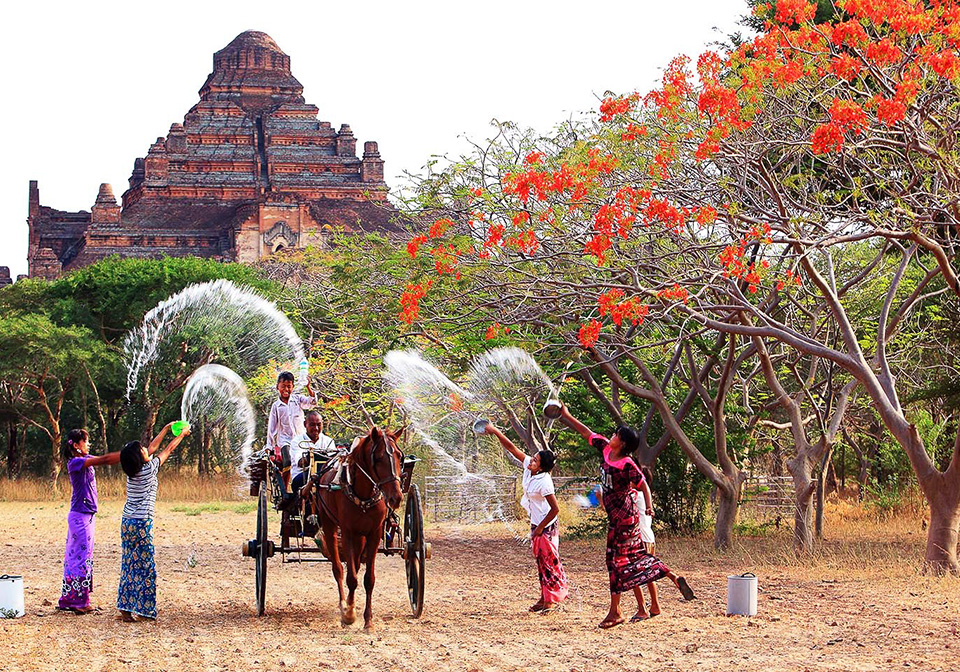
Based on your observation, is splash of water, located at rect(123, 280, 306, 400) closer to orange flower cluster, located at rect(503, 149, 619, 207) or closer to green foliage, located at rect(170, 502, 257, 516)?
green foliage, located at rect(170, 502, 257, 516)

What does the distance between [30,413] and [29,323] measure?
11.6 feet

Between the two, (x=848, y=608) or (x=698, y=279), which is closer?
(x=848, y=608)

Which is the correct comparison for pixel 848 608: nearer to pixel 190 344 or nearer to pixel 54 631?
pixel 54 631

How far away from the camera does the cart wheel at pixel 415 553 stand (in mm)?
10250

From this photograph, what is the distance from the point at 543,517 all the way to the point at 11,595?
4158 millimetres

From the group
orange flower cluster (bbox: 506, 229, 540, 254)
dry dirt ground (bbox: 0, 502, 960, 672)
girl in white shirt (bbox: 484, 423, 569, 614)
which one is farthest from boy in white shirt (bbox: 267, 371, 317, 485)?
orange flower cluster (bbox: 506, 229, 540, 254)

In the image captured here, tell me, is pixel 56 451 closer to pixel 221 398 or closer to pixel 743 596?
pixel 221 398

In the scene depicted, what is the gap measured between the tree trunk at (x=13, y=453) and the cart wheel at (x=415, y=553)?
2471 centimetres

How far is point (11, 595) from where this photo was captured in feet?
34.2

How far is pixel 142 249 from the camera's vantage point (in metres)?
51.4

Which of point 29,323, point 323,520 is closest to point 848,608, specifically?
point 323,520

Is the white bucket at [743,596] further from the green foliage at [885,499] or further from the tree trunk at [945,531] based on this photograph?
the green foliage at [885,499]

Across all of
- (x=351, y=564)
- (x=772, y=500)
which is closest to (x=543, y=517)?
(x=351, y=564)

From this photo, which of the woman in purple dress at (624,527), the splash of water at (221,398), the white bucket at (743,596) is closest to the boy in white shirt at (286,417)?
the woman in purple dress at (624,527)
